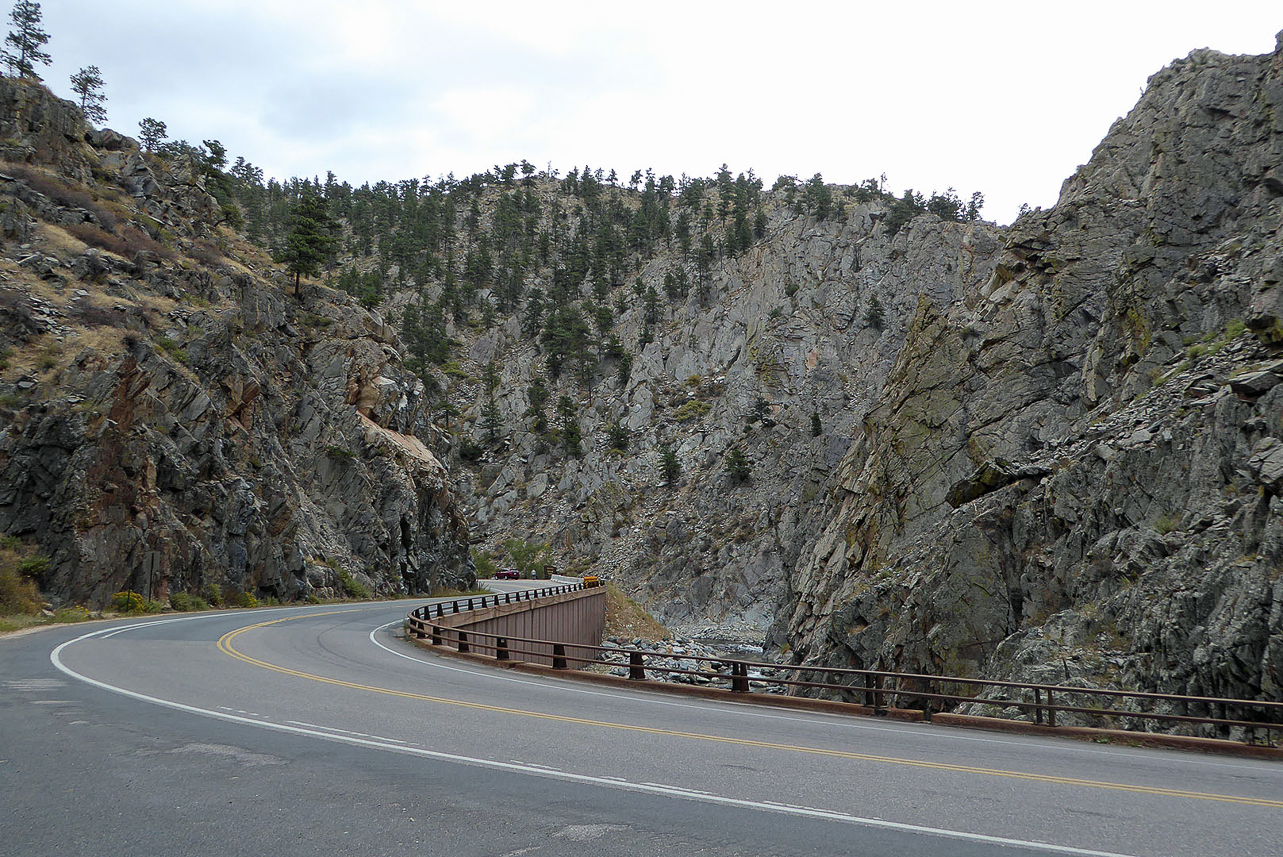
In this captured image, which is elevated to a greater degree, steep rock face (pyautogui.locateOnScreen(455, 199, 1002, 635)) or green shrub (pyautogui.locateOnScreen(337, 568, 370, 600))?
steep rock face (pyautogui.locateOnScreen(455, 199, 1002, 635))

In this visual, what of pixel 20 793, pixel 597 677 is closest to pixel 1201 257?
pixel 597 677

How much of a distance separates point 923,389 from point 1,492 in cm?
4040

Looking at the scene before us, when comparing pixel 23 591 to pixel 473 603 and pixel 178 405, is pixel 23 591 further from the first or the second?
→ pixel 473 603

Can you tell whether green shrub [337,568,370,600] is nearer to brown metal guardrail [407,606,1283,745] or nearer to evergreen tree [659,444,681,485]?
brown metal guardrail [407,606,1283,745]

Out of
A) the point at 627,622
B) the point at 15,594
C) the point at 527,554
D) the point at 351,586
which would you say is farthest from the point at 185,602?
the point at 527,554

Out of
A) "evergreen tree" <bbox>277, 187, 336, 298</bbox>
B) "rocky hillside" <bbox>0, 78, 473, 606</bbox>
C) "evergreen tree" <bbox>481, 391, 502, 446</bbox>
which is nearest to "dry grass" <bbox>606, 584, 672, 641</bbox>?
"rocky hillside" <bbox>0, 78, 473, 606</bbox>

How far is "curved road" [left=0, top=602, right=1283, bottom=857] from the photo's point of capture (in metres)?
5.71

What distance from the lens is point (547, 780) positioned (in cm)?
741

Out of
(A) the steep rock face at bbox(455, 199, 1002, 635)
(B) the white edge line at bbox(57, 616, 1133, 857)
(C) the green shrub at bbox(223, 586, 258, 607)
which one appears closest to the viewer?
(B) the white edge line at bbox(57, 616, 1133, 857)

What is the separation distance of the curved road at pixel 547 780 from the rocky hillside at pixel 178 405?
19.6m

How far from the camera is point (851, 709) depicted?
549 inches

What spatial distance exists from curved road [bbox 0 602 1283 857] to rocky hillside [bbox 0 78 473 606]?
19630mm

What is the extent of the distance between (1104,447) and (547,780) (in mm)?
20606

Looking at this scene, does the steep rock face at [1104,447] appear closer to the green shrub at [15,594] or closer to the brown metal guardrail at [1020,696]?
the brown metal guardrail at [1020,696]
